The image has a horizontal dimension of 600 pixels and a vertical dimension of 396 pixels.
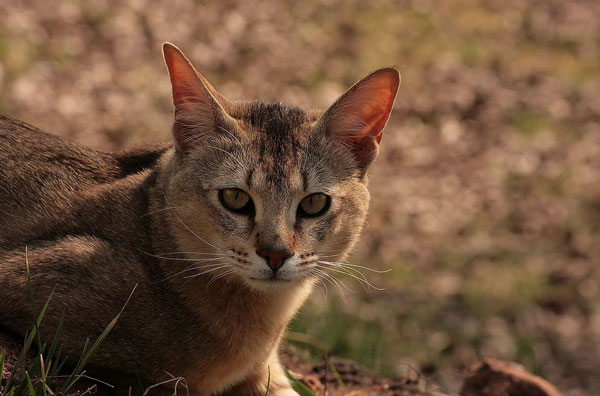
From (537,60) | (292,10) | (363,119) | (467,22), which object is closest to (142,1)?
(292,10)

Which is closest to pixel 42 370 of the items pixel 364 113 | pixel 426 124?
pixel 364 113

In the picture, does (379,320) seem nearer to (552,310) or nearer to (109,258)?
(552,310)

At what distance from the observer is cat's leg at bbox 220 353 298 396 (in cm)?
356

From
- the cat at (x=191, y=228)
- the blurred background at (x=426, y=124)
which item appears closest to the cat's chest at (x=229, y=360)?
the cat at (x=191, y=228)

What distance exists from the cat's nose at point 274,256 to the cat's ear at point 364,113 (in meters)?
0.71

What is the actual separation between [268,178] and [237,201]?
0.15 m

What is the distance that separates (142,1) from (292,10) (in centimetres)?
225

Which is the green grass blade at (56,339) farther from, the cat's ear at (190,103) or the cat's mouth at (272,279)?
the cat's ear at (190,103)

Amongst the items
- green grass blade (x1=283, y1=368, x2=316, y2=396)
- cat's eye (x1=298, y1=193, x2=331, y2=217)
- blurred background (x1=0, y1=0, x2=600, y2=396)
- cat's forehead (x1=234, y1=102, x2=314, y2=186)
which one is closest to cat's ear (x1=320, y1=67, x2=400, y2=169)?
cat's forehead (x1=234, y1=102, x2=314, y2=186)

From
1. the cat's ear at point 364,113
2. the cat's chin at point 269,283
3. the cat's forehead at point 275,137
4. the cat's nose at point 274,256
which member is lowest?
the cat's chin at point 269,283

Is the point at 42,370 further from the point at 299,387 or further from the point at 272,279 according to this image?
the point at 299,387

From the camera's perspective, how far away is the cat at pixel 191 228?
9.66 ft

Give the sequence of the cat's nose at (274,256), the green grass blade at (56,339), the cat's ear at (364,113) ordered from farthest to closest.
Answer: the cat's ear at (364,113) → the cat's nose at (274,256) → the green grass blade at (56,339)

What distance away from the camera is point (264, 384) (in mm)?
3598
